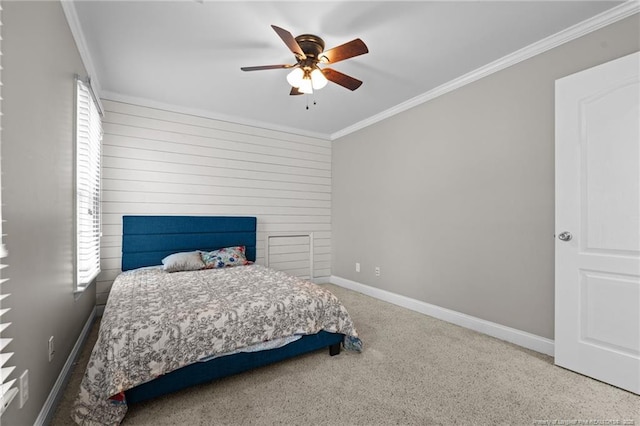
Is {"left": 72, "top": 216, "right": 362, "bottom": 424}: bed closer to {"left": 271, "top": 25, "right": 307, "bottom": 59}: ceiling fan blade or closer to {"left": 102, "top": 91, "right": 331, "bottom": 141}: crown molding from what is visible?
{"left": 271, "top": 25, "right": 307, "bottom": 59}: ceiling fan blade

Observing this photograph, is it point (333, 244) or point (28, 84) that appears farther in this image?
point (333, 244)

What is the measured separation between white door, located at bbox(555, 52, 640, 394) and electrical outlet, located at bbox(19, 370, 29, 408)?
327 cm

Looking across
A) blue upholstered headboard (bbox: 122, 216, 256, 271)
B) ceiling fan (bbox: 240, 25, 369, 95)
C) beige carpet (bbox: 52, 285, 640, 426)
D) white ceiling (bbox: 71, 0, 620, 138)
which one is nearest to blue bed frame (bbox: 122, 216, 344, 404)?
blue upholstered headboard (bbox: 122, 216, 256, 271)

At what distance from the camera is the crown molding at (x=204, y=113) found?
3.46m

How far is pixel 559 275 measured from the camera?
227cm

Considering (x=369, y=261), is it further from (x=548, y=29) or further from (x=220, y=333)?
(x=548, y=29)

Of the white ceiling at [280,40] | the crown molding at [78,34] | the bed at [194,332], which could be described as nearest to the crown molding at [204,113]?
the white ceiling at [280,40]

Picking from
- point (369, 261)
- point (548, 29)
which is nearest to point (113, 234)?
point (369, 261)

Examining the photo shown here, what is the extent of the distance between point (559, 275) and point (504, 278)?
49 centimetres

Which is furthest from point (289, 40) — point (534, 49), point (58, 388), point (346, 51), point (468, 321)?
point (468, 321)

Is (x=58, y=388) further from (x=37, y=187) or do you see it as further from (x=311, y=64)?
(x=311, y=64)

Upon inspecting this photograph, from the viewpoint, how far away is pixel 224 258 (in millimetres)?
3643

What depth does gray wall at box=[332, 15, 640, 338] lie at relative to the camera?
244 centimetres

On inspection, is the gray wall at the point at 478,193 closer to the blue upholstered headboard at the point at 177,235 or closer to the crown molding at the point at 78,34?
the blue upholstered headboard at the point at 177,235
